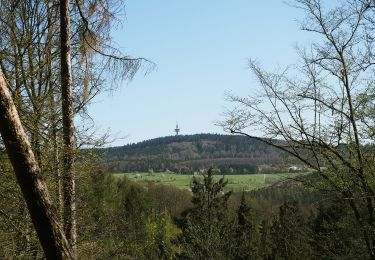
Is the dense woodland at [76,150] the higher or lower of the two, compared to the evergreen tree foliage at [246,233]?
higher

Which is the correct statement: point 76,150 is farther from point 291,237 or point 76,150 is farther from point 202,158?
point 202,158

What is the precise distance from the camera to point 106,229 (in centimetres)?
858

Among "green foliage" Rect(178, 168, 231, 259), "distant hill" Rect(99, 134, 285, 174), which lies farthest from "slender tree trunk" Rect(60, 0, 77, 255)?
"distant hill" Rect(99, 134, 285, 174)

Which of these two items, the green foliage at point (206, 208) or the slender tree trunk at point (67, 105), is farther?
the green foliage at point (206, 208)

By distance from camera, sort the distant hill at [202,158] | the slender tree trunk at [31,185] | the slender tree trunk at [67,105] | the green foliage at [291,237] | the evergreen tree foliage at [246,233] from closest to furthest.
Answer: the slender tree trunk at [31,185]
the slender tree trunk at [67,105]
the green foliage at [291,237]
the evergreen tree foliage at [246,233]
the distant hill at [202,158]

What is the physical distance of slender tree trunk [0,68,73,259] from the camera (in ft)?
12.6

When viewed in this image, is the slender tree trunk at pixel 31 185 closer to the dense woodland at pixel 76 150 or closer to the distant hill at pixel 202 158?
the dense woodland at pixel 76 150

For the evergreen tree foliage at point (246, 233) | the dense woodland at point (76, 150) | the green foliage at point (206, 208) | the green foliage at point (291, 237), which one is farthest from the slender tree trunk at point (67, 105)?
the green foliage at point (291, 237)

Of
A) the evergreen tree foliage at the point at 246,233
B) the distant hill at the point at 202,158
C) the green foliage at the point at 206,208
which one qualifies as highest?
the distant hill at the point at 202,158

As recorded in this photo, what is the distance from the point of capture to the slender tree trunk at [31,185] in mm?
3854

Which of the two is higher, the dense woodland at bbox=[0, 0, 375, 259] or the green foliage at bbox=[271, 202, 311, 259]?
the dense woodland at bbox=[0, 0, 375, 259]

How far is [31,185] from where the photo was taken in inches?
153

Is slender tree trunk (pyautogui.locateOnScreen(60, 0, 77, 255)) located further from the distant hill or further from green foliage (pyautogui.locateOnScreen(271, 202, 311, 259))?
the distant hill

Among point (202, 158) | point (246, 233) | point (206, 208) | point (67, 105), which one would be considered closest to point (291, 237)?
point (246, 233)
